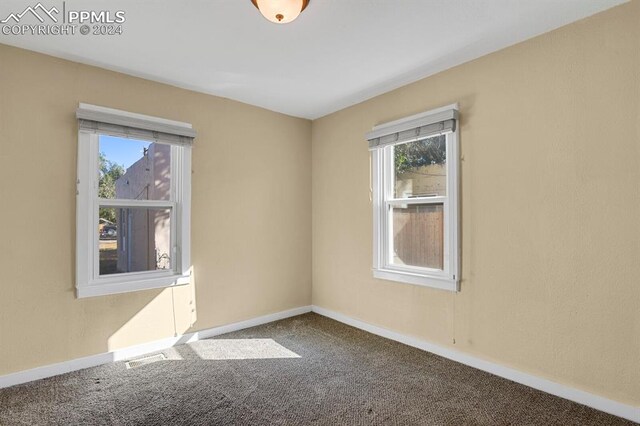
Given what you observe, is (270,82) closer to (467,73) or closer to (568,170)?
(467,73)

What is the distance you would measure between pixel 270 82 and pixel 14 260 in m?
2.48

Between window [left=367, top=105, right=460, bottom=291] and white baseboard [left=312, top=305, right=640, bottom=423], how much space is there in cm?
55

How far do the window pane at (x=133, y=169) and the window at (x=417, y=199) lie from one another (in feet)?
6.80

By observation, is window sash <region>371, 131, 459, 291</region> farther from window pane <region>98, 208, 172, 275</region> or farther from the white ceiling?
window pane <region>98, 208, 172, 275</region>

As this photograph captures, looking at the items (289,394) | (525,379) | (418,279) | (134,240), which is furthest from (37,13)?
(525,379)

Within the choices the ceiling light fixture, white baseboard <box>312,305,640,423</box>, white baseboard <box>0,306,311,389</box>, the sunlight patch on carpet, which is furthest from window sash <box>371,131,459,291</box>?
the ceiling light fixture

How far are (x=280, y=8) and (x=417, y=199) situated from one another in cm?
204

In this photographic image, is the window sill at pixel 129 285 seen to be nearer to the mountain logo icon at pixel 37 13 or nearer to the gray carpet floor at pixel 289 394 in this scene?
the gray carpet floor at pixel 289 394

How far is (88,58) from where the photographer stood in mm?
2664

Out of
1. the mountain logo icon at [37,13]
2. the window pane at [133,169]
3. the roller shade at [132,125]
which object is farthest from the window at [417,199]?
the mountain logo icon at [37,13]

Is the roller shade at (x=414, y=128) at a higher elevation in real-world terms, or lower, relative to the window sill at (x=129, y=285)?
higher

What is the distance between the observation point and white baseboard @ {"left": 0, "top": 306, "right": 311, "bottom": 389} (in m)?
2.45

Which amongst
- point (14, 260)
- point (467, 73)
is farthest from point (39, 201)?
point (467, 73)

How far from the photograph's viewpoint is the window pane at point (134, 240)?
2.89 metres
